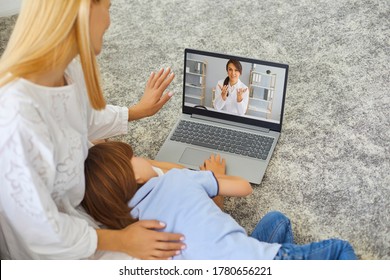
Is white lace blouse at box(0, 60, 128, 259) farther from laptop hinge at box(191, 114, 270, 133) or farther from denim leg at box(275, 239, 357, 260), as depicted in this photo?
laptop hinge at box(191, 114, 270, 133)

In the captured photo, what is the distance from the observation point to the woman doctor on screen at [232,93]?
5.10 ft

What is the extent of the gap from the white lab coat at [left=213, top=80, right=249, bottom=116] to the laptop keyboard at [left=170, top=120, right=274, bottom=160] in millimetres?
57

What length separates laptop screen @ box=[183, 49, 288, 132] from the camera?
5.02 ft

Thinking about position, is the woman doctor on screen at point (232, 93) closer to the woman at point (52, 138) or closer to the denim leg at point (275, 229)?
the denim leg at point (275, 229)

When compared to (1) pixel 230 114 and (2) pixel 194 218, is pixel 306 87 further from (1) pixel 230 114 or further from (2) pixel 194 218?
(2) pixel 194 218

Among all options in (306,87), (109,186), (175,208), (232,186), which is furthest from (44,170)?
(306,87)

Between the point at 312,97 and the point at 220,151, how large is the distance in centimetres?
40

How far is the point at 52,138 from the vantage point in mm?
1043

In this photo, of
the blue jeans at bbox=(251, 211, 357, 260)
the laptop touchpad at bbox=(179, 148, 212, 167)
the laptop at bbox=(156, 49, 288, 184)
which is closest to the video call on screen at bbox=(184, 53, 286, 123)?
the laptop at bbox=(156, 49, 288, 184)

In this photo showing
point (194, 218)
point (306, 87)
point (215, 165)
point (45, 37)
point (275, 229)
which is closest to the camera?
point (45, 37)

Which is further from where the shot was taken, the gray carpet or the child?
the gray carpet

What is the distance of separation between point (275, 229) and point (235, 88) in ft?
1.39

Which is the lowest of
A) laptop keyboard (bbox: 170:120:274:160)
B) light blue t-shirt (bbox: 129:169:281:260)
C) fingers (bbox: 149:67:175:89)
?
light blue t-shirt (bbox: 129:169:281:260)

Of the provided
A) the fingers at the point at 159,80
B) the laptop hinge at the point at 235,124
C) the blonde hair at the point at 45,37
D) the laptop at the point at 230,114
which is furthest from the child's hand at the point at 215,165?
the blonde hair at the point at 45,37
